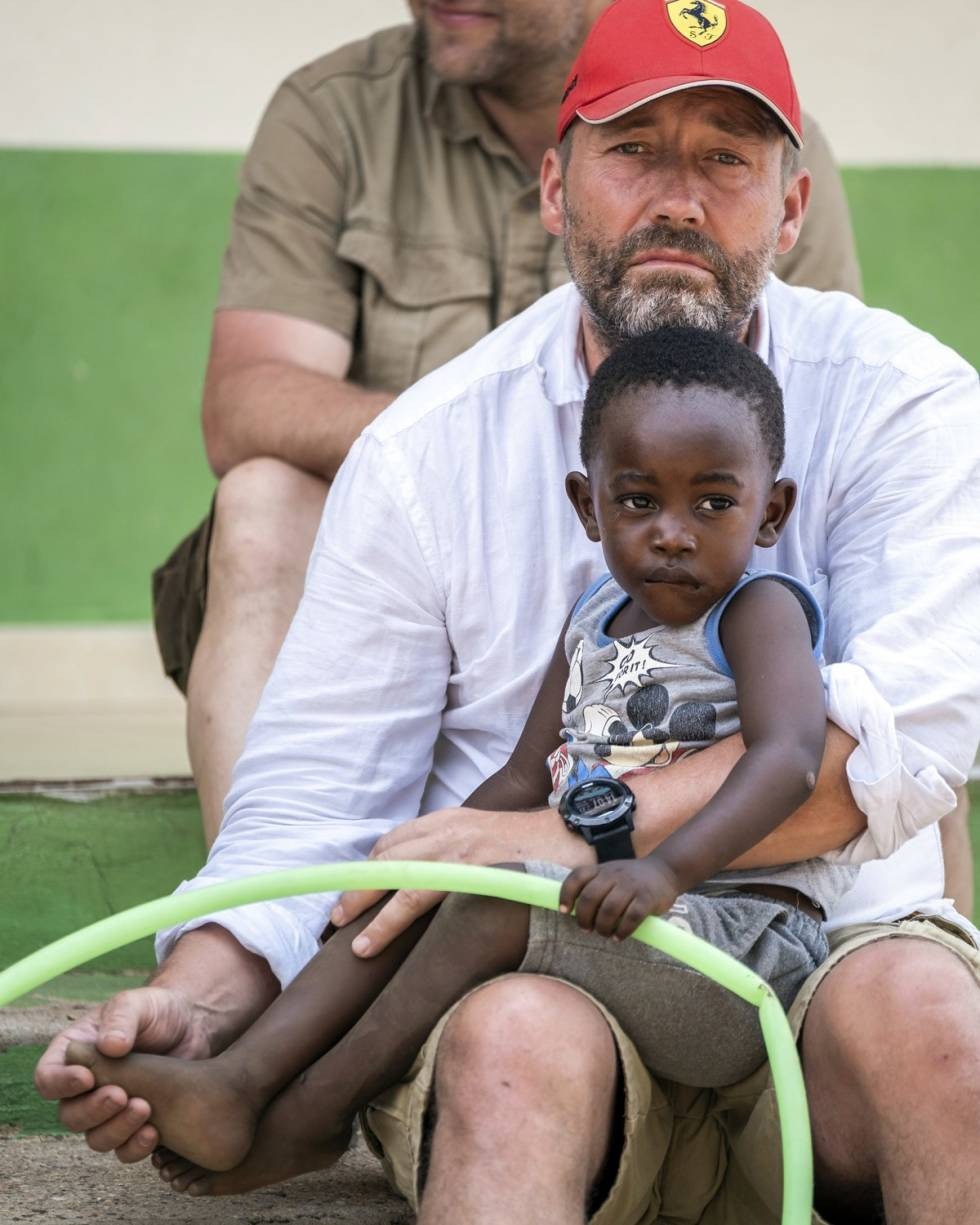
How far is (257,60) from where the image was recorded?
4.42 meters

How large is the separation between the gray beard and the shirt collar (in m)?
0.03

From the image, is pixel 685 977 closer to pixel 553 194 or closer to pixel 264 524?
pixel 553 194

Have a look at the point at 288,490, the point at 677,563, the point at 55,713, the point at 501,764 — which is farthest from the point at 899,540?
the point at 55,713


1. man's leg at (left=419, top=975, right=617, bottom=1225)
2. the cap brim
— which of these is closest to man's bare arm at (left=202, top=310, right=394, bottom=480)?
the cap brim

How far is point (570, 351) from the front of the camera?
2287mm

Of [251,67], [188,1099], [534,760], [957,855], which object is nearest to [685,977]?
[534,760]

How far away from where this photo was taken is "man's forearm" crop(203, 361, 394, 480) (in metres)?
2.95

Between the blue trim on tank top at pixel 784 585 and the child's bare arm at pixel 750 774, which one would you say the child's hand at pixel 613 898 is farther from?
the blue trim on tank top at pixel 784 585

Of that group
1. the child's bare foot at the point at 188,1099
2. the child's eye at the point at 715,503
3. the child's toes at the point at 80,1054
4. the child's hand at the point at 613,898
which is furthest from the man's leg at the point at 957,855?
the child's toes at the point at 80,1054

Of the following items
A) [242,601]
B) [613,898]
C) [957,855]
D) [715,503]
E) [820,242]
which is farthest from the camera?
[820,242]

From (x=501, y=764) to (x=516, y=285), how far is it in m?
1.30

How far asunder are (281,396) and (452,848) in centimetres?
128

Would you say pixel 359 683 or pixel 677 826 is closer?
pixel 677 826

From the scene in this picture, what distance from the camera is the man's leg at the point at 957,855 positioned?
263cm
